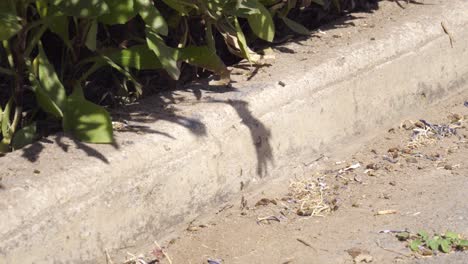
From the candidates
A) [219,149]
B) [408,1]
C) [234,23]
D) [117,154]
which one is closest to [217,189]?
[219,149]

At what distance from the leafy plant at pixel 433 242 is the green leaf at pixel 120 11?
132cm

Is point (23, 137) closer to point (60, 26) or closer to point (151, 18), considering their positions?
point (60, 26)

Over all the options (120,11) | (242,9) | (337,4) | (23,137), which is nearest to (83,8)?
(120,11)

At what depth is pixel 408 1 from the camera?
5645 millimetres

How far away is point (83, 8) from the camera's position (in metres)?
3.62

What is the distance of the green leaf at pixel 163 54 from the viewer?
391cm

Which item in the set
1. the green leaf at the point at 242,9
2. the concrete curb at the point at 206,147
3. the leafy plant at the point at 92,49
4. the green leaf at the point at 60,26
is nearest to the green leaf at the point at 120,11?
the leafy plant at the point at 92,49

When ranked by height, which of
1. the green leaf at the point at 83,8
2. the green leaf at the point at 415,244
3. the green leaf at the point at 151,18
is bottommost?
the green leaf at the point at 415,244

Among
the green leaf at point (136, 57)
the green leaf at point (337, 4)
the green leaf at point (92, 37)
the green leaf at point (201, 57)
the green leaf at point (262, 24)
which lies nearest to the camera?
the green leaf at point (92, 37)

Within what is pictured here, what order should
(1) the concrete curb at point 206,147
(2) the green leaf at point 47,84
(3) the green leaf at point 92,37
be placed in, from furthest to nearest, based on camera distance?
(3) the green leaf at point 92,37, (2) the green leaf at point 47,84, (1) the concrete curb at point 206,147

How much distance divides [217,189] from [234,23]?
0.94 m

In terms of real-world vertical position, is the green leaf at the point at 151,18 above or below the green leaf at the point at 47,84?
above

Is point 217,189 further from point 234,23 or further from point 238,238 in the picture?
point 234,23

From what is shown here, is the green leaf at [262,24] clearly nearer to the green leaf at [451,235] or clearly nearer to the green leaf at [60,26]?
the green leaf at [60,26]
